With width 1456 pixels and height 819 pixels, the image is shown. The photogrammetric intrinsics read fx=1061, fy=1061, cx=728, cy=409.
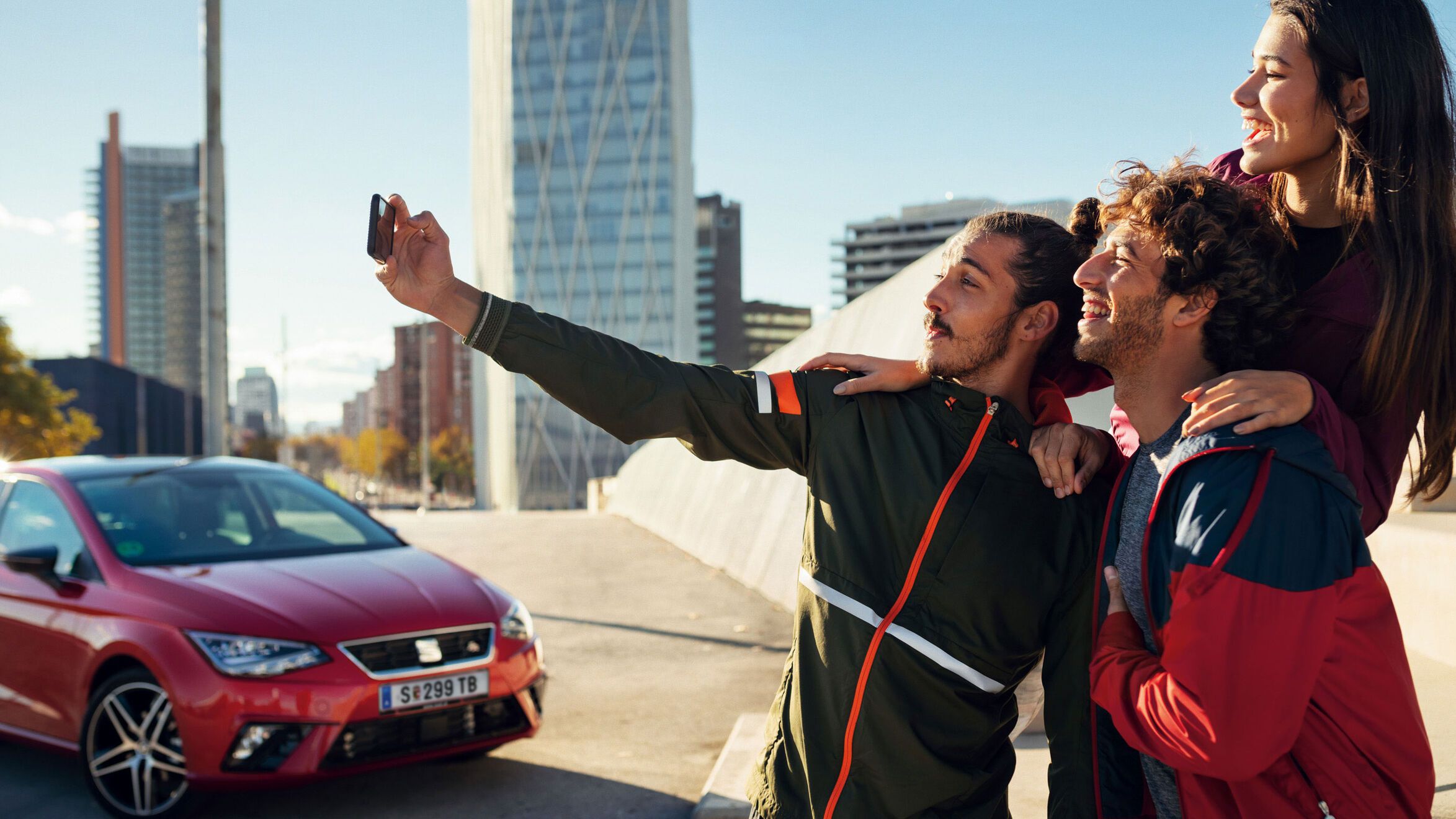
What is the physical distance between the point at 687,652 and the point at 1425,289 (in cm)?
659

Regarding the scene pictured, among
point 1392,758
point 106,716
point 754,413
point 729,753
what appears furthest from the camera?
point 729,753

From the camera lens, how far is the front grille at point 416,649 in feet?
14.8

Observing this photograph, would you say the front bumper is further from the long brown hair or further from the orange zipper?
the long brown hair

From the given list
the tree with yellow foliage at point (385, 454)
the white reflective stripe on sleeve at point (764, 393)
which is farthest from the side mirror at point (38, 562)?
the tree with yellow foliage at point (385, 454)

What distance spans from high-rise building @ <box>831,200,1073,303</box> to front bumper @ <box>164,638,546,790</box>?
143074 millimetres

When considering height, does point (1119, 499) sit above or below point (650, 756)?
above

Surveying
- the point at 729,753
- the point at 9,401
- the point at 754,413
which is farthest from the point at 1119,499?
the point at 9,401

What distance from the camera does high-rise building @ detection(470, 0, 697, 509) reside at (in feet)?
288

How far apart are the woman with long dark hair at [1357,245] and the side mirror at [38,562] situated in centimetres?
468

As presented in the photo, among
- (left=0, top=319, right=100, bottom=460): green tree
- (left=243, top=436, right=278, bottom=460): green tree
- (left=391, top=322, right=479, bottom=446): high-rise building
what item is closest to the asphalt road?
(left=0, top=319, right=100, bottom=460): green tree

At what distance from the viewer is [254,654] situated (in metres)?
4.36

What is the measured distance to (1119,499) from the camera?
204 cm

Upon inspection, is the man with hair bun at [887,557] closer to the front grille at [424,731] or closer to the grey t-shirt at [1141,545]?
the grey t-shirt at [1141,545]

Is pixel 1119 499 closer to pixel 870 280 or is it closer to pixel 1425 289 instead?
pixel 1425 289
